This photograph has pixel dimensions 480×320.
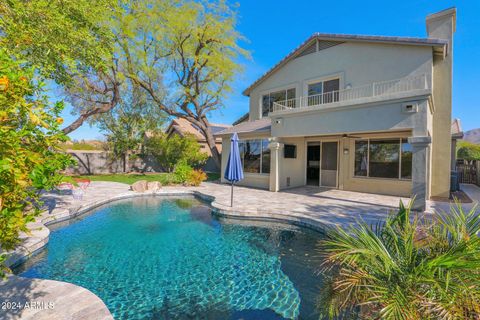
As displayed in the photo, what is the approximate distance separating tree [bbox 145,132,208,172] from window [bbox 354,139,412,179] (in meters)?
16.3

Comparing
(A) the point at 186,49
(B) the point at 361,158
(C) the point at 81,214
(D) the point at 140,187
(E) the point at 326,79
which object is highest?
(A) the point at 186,49

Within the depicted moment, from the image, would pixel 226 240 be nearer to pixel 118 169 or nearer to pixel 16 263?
pixel 16 263

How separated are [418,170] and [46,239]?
13.2 m

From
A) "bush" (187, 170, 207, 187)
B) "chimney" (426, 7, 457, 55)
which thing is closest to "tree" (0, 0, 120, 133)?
"bush" (187, 170, 207, 187)

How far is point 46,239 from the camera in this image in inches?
280

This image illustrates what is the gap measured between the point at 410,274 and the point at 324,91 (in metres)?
14.5

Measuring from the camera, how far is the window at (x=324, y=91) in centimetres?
1479

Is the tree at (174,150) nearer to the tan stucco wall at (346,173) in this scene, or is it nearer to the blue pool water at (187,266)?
the tan stucco wall at (346,173)

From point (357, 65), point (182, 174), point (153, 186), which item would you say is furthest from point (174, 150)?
point (357, 65)

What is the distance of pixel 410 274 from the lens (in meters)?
2.59

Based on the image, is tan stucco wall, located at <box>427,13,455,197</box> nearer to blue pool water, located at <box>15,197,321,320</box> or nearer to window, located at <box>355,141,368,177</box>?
window, located at <box>355,141,368,177</box>

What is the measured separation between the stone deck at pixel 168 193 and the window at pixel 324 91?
19.3 feet

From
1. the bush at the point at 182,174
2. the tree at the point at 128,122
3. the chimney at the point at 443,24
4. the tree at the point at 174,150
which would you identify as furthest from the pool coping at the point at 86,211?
the chimney at the point at 443,24

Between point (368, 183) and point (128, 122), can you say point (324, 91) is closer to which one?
point (368, 183)
